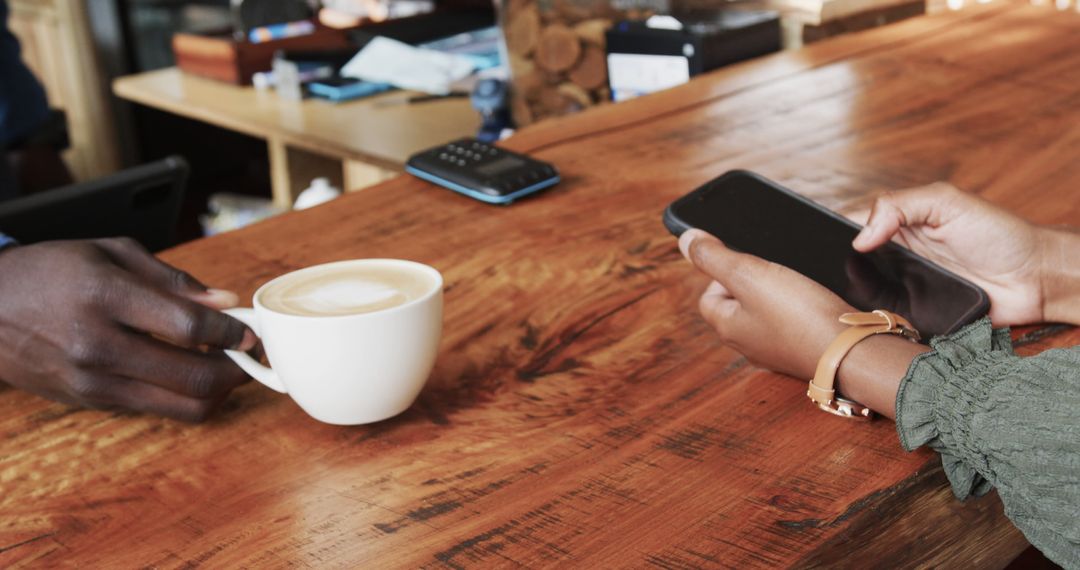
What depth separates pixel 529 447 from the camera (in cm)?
65

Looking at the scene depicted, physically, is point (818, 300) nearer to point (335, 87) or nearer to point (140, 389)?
point (140, 389)

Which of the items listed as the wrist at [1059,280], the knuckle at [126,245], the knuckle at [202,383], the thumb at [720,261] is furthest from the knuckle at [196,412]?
the wrist at [1059,280]

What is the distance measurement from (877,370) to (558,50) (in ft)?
3.73

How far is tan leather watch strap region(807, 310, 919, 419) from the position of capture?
26.6 inches

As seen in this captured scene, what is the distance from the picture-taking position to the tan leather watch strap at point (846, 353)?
67cm

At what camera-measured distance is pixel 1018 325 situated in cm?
80

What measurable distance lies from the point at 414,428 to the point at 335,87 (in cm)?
158

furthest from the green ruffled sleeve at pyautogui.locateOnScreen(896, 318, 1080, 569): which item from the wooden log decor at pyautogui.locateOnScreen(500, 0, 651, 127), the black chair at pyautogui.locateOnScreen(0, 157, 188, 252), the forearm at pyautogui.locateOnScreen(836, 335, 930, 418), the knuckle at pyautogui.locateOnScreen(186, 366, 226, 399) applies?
the wooden log decor at pyautogui.locateOnScreen(500, 0, 651, 127)

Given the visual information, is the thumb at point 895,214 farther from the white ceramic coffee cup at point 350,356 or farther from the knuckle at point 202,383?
the knuckle at point 202,383

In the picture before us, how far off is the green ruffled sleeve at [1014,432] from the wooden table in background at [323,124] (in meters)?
1.25

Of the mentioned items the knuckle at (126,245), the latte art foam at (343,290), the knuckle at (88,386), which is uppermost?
the knuckle at (126,245)

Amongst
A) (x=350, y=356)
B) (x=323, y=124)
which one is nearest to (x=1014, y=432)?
(x=350, y=356)

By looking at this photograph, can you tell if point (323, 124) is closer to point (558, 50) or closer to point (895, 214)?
point (558, 50)

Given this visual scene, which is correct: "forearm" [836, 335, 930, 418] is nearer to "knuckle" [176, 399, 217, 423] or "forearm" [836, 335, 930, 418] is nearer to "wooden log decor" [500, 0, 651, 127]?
"knuckle" [176, 399, 217, 423]
